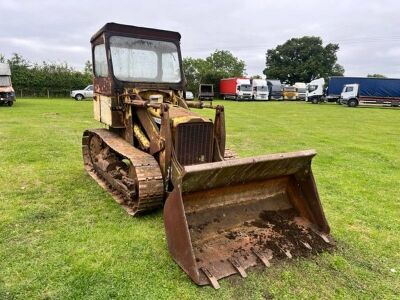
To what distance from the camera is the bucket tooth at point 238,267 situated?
373cm

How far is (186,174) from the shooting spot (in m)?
3.83

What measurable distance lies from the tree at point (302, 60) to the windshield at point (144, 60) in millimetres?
60879

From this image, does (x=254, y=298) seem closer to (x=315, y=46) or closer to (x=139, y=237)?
(x=139, y=237)

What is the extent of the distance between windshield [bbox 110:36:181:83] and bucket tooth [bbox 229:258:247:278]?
11.6 feet

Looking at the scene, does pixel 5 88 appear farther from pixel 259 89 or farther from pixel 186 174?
pixel 259 89

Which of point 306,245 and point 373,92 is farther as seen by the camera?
point 373,92

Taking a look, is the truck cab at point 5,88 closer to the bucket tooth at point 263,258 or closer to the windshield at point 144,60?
the windshield at point 144,60

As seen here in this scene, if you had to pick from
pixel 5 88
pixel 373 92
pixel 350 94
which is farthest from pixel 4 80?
pixel 373 92

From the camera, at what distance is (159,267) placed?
3.88 m

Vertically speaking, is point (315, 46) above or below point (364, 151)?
above

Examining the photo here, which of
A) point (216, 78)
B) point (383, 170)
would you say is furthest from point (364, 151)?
point (216, 78)

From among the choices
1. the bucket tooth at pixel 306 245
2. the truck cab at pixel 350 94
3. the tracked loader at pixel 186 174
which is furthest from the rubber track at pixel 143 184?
the truck cab at pixel 350 94

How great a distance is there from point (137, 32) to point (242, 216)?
3.52 m

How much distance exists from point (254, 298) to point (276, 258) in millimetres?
751
